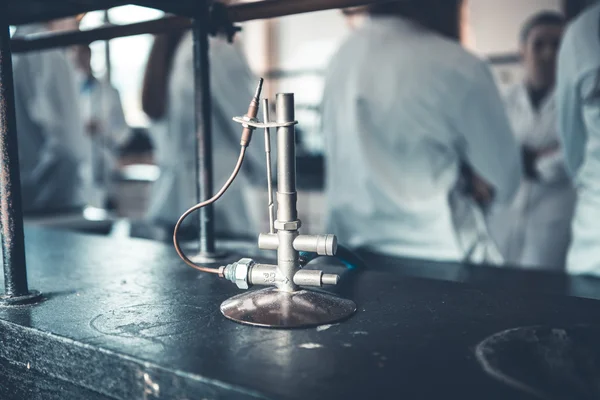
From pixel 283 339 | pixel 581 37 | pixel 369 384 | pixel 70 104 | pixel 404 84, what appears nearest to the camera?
pixel 369 384

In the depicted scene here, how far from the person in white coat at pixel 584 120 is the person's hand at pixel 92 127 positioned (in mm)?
3972

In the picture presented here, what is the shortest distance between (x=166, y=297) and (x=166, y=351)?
0.25 metres

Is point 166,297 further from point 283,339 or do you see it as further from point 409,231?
point 409,231

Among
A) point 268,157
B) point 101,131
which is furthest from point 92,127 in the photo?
point 268,157

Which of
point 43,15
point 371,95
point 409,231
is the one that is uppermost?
point 43,15

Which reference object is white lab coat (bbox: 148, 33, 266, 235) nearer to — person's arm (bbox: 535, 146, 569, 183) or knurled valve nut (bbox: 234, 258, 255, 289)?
person's arm (bbox: 535, 146, 569, 183)

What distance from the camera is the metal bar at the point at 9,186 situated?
0.95 metres

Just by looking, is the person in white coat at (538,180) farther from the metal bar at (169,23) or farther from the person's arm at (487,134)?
the metal bar at (169,23)

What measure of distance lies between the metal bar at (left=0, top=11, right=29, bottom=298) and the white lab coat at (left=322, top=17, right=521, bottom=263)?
55.9 inches

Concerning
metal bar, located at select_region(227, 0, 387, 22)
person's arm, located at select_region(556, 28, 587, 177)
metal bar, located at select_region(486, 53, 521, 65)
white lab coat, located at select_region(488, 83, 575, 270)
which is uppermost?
metal bar, located at select_region(486, 53, 521, 65)

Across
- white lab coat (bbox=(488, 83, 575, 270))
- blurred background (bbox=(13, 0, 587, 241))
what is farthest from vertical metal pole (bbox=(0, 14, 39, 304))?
white lab coat (bbox=(488, 83, 575, 270))

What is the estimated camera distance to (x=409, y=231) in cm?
219

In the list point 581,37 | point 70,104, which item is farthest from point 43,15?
point 70,104

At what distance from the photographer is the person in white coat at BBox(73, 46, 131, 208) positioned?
504cm
